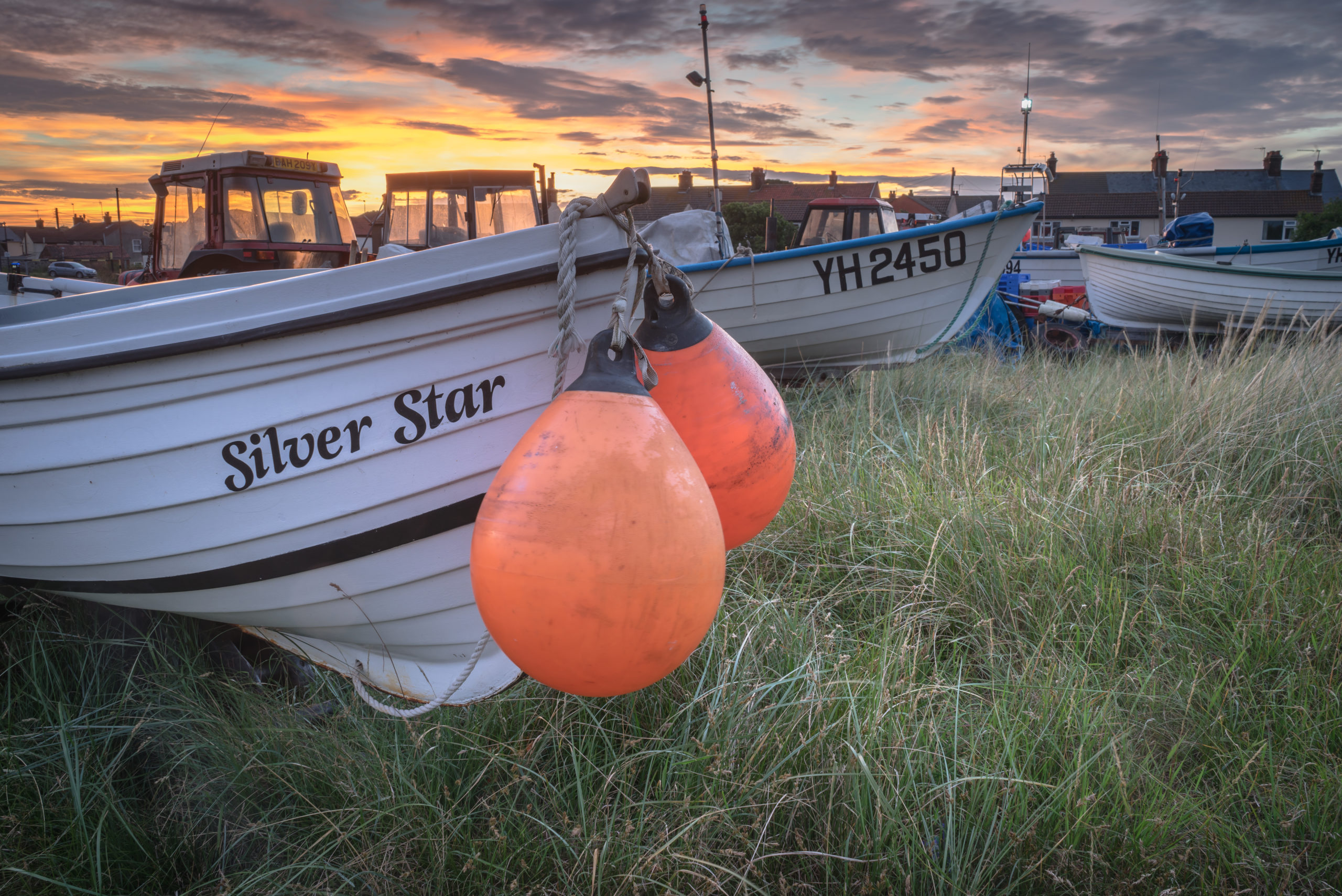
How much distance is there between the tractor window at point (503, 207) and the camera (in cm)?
905

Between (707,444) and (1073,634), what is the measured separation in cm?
157

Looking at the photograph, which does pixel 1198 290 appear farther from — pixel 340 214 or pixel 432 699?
pixel 340 214

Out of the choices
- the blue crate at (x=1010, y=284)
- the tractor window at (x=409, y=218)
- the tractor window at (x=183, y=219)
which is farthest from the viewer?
the blue crate at (x=1010, y=284)

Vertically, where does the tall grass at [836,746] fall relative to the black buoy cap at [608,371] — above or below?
below

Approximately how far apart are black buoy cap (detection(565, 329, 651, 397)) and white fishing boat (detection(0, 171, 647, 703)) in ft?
1.30

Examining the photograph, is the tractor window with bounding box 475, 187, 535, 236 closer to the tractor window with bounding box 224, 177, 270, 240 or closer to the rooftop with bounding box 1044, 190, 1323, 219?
the tractor window with bounding box 224, 177, 270, 240

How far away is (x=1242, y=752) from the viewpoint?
190 centimetres

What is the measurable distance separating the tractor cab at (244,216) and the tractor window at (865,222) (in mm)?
6122

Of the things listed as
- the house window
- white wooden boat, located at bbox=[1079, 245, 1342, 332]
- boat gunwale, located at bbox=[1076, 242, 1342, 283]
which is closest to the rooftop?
the house window

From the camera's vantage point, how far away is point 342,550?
Answer: 2.04 m

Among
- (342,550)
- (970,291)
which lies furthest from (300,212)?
(342,550)

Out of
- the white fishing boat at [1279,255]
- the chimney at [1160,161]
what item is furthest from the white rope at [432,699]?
the chimney at [1160,161]

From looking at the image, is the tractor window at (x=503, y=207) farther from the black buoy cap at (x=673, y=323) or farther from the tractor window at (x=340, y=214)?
the black buoy cap at (x=673, y=323)

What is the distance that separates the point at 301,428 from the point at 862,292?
513 centimetres
